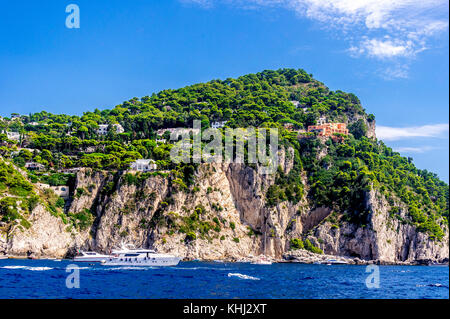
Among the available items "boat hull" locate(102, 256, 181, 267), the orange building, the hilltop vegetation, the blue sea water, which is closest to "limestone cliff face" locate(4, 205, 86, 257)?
the hilltop vegetation

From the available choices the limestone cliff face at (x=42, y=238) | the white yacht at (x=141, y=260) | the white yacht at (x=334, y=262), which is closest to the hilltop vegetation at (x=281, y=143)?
the white yacht at (x=334, y=262)

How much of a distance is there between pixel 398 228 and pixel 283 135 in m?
26.8

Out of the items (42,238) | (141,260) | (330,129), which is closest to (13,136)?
(42,238)

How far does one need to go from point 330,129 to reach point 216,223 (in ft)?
130

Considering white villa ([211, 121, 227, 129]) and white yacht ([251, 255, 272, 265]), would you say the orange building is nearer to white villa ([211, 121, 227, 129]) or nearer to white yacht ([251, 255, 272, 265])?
white villa ([211, 121, 227, 129])

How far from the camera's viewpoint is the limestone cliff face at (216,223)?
68125 mm

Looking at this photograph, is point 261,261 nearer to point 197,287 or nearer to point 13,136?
point 197,287

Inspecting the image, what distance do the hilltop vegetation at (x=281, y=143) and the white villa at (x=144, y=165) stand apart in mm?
1527

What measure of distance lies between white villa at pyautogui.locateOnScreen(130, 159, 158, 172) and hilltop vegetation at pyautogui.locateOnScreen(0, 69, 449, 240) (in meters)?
1.53

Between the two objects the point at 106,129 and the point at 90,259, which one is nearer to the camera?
the point at 90,259

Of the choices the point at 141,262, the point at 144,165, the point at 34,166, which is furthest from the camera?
the point at 34,166

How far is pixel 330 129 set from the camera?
Answer: 325 ft

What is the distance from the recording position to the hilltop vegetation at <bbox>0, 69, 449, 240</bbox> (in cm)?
7806
